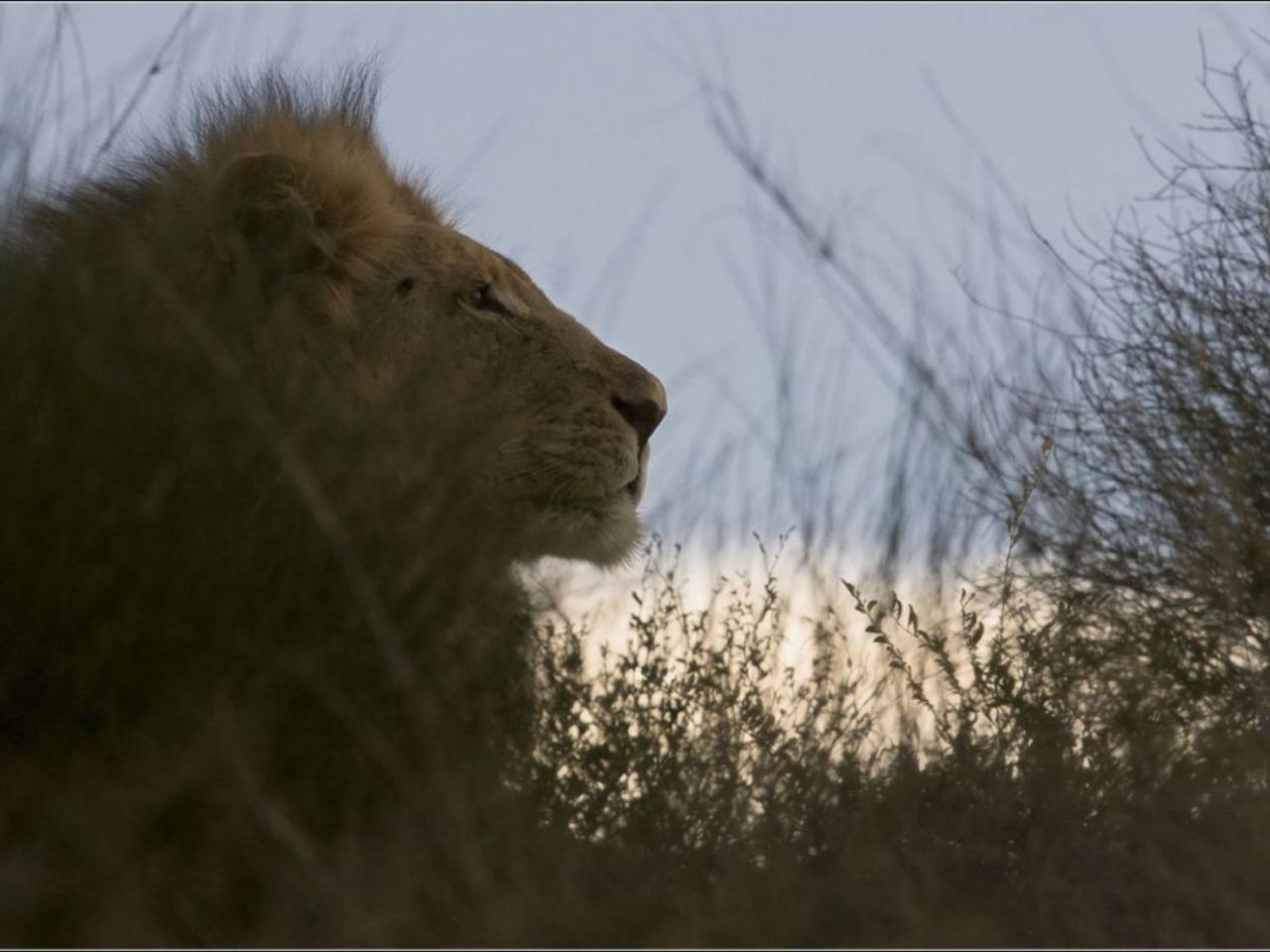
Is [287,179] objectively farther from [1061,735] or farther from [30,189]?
[1061,735]

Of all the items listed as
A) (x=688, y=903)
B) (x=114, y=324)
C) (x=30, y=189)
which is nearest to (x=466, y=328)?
(x=30, y=189)

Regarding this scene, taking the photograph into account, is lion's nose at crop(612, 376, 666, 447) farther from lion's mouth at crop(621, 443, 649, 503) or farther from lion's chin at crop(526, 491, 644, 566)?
lion's chin at crop(526, 491, 644, 566)

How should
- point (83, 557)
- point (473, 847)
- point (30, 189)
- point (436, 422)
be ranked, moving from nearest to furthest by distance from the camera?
1. point (473, 847)
2. point (83, 557)
3. point (436, 422)
4. point (30, 189)

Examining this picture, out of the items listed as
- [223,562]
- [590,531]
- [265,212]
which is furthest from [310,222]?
[223,562]

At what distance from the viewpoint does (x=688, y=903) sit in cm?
269

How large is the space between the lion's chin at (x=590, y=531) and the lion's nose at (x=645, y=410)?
0.59 feet

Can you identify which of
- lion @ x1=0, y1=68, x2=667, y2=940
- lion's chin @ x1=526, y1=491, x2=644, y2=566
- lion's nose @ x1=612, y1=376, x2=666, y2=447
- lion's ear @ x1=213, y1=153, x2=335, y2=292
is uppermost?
lion's nose @ x1=612, y1=376, x2=666, y2=447

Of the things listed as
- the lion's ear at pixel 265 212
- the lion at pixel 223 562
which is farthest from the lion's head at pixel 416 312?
the lion at pixel 223 562

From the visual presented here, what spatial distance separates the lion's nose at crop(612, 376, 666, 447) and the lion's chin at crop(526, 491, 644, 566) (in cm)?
18

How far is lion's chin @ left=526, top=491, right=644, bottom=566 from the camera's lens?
3.98 m

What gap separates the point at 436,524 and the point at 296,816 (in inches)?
20.4

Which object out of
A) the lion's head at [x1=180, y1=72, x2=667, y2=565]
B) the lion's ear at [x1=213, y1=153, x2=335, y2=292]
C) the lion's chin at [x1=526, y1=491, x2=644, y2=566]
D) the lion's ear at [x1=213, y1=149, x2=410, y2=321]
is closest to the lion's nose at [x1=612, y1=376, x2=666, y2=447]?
the lion's head at [x1=180, y1=72, x2=667, y2=565]

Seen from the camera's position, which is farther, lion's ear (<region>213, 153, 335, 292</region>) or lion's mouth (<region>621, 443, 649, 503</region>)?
lion's mouth (<region>621, 443, 649, 503</region>)

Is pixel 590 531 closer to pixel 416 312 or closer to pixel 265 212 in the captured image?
pixel 416 312
